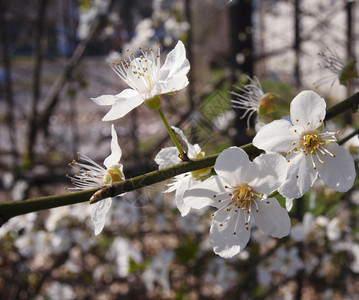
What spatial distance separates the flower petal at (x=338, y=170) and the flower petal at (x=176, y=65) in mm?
256

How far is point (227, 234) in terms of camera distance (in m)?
0.58

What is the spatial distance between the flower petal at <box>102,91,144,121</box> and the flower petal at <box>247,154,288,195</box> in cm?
19

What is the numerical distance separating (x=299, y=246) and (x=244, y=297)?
377 mm

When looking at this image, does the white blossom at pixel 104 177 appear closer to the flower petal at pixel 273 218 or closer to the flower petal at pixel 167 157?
the flower petal at pixel 167 157

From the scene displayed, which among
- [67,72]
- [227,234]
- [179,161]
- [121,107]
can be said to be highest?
[67,72]

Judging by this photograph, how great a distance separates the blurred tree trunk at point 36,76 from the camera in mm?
2119

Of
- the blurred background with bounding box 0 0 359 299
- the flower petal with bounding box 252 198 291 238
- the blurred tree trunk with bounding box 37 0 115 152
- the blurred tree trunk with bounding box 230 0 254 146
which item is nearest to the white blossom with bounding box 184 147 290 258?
the flower petal with bounding box 252 198 291 238

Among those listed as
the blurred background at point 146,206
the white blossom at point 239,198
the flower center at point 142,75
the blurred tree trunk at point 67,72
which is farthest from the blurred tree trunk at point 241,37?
the white blossom at point 239,198

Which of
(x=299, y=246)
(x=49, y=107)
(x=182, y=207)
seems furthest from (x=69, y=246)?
(x=182, y=207)

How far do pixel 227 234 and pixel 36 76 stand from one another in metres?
2.00

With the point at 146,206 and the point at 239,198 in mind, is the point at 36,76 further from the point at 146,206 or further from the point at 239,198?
the point at 239,198

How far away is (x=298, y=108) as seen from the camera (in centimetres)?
58

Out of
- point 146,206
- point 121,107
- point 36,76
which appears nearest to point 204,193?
point 121,107

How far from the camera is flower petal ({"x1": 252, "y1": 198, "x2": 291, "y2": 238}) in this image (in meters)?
0.56
